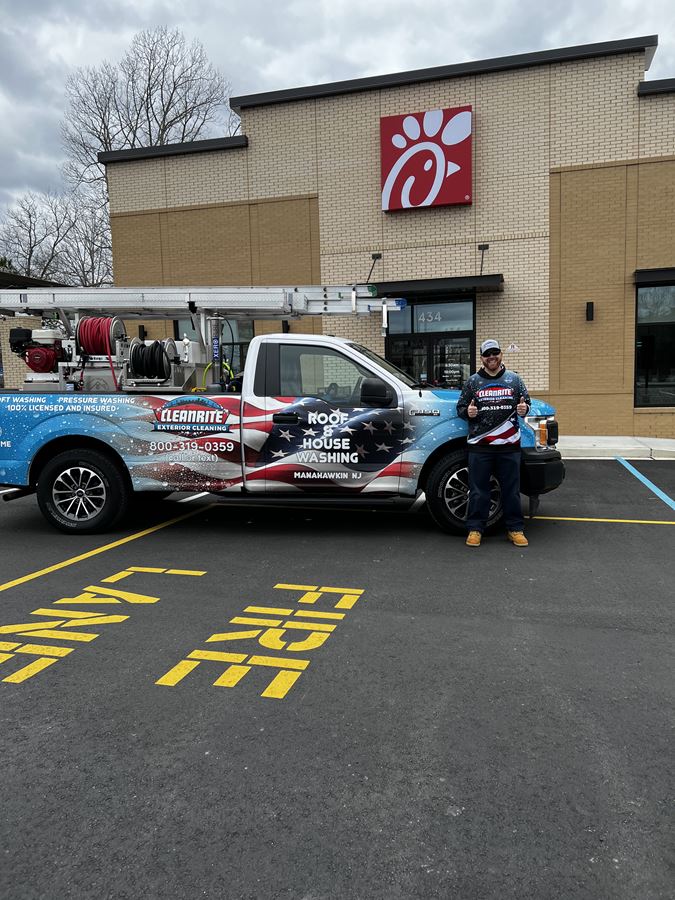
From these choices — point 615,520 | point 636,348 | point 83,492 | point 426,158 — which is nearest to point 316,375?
point 83,492

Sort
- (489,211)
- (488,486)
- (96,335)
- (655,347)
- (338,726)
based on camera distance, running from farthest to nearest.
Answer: (489,211), (655,347), (96,335), (488,486), (338,726)

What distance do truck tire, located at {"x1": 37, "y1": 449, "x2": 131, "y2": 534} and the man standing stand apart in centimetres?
361

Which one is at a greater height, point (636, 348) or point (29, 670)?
point (636, 348)

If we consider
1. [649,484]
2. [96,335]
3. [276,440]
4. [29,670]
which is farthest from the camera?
[649,484]

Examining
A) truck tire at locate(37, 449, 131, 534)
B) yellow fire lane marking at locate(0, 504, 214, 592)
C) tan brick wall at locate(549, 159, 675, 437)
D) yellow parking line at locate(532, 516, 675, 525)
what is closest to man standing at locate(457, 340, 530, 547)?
yellow parking line at locate(532, 516, 675, 525)

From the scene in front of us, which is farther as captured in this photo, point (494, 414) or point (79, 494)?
point (79, 494)

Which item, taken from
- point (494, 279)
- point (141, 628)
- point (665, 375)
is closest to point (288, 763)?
point (141, 628)

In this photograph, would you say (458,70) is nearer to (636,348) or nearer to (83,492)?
(636,348)

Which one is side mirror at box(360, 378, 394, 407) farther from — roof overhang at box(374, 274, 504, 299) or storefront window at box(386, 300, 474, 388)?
storefront window at box(386, 300, 474, 388)

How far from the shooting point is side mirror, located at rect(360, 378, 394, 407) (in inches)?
250

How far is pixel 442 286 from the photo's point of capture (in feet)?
46.5

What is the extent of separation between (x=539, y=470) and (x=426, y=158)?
1031cm

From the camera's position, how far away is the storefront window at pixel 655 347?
46.0 ft

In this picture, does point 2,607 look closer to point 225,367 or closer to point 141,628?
point 141,628
